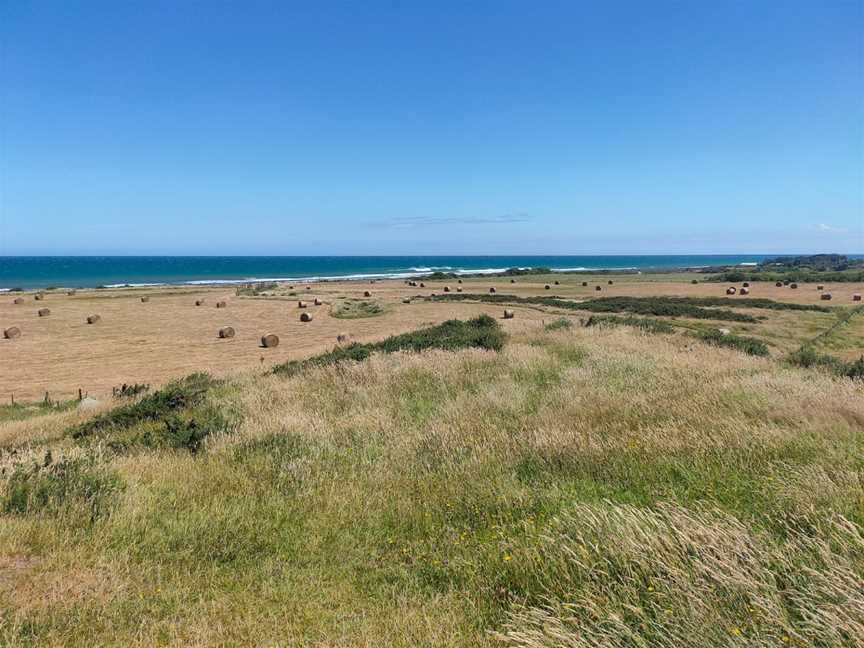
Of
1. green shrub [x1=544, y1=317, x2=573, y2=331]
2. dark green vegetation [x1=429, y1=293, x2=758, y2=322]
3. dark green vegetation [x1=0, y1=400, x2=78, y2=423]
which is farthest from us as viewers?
dark green vegetation [x1=429, y1=293, x2=758, y2=322]

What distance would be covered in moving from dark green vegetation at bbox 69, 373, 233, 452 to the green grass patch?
2907 cm

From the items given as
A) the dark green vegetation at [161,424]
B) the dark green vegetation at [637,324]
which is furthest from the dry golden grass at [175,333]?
the dark green vegetation at [161,424]

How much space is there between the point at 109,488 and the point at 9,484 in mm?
1225

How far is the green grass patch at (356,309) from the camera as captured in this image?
43325 millimetres

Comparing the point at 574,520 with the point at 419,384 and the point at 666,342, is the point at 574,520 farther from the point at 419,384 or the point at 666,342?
the point at 666,342

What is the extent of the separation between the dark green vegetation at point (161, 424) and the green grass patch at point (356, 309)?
95.4 ft

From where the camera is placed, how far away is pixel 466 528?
538cm

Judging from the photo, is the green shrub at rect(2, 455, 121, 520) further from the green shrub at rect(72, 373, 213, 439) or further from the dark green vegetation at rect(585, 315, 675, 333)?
the dark green vegetation at rect(585, 315, 675, 333)

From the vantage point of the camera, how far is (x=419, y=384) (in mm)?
13414

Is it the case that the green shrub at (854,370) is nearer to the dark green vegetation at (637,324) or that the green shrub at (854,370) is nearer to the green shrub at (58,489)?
the dark green vegetation at (637,324)

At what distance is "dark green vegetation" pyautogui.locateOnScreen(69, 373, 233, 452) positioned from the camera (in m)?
9.51

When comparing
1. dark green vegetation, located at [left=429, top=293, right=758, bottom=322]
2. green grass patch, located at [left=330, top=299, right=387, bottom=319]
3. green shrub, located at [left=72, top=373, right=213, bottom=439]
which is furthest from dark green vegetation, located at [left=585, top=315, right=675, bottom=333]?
green grass patch, located at [left=330, top=299, right=387, bottom=319]

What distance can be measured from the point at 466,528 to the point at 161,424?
844 cm

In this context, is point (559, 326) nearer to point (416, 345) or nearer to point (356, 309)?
point (416, 345)
